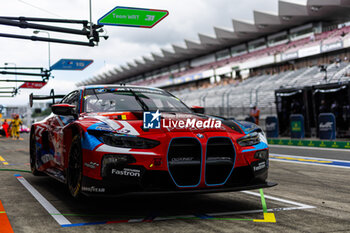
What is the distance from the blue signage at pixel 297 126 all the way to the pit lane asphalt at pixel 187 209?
1239 cm

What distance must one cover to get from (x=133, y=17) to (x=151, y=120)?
11.6m

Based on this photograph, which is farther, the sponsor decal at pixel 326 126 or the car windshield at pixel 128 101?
the sponsor decal at pixel 326 126

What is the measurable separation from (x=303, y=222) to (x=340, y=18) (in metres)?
50.0

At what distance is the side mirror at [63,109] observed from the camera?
16.7 feet

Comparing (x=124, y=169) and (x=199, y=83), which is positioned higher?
(x=199, y=83)

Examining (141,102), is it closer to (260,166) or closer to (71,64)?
(260,166)

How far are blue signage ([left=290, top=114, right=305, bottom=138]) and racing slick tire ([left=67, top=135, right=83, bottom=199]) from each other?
1575cm

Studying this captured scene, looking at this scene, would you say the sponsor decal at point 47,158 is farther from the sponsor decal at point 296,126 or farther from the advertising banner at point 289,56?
the advertising banner at point 289,56

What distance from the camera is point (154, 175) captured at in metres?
4.00

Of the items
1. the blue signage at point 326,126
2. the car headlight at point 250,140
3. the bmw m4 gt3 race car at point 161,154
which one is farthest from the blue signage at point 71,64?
the car headlight at point 250,140

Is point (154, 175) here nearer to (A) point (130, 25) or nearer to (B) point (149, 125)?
(B) point (149, 125)

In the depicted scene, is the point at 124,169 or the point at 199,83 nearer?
the point at 124,169

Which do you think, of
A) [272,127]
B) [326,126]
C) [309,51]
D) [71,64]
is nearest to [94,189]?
[326,126]

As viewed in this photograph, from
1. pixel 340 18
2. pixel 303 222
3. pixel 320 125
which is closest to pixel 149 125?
pixel 303 222
